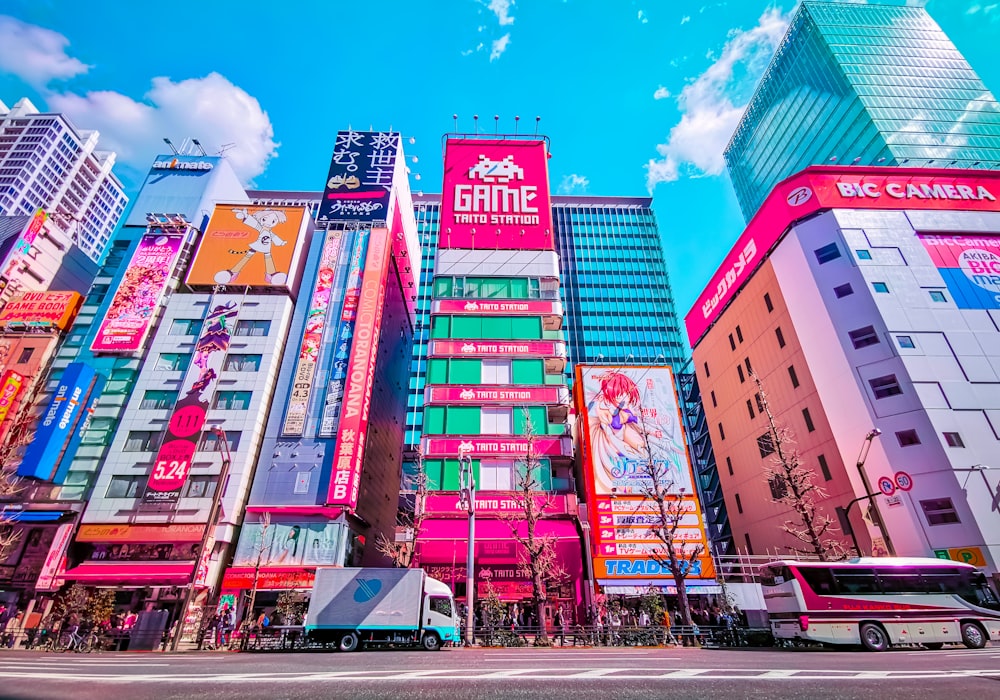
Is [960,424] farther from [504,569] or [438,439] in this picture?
[438,439]

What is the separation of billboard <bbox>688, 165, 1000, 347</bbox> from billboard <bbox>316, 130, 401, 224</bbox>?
126 ft

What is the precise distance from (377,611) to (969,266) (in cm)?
4980

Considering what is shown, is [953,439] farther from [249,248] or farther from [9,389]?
[9,389]

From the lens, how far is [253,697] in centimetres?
690

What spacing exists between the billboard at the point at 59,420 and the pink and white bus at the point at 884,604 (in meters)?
47.0

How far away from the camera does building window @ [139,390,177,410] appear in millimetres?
37719

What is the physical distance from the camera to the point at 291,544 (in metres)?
32.8

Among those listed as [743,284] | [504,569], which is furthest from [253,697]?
[743,284]

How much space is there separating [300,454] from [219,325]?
15075mm

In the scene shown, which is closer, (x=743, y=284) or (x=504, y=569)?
(x=504, y=569)

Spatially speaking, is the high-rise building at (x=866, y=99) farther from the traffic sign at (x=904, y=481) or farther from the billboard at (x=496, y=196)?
the traffic sign at (x=904, y=481)

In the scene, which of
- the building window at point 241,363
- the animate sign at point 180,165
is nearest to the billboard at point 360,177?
the animate sign at point 180,165

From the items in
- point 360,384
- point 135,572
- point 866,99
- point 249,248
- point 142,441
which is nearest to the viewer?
point 135,572

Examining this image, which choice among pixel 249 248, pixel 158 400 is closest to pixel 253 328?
pixel 158 400
